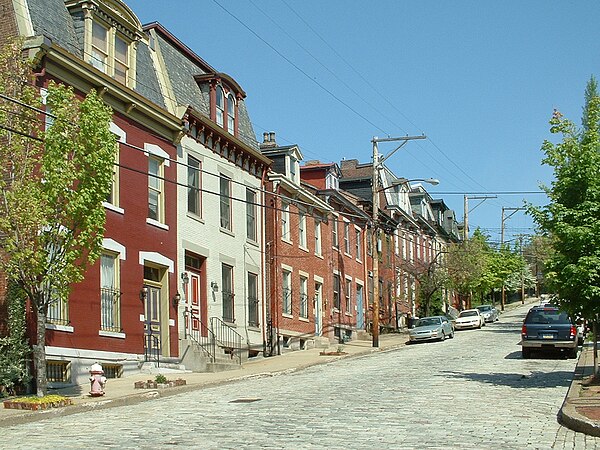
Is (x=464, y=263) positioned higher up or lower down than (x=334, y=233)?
lower down

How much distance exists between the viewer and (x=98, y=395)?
1839 centimetres

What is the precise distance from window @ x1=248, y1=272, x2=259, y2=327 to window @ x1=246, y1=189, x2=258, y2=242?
60.6 inches

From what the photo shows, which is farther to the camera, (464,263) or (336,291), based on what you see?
(464,263)

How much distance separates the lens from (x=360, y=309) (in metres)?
49.0

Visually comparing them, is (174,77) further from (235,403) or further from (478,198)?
(478,198)

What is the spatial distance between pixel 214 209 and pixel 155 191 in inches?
162

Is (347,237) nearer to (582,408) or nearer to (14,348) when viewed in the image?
(14,348)

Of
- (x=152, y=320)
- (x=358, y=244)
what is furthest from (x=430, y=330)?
(x=152, y=320)

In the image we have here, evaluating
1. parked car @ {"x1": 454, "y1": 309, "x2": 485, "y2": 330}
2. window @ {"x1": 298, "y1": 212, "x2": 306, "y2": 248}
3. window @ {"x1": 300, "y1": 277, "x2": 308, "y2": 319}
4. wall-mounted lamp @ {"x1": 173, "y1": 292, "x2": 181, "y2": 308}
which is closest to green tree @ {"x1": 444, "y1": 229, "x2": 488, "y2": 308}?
parked car @ {"x1": 454, "y1": 309, "x2": 485, "y2": 330}

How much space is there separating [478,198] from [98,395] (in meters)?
56.3

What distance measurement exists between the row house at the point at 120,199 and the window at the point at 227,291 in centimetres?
391

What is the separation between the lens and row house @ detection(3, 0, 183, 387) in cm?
2127

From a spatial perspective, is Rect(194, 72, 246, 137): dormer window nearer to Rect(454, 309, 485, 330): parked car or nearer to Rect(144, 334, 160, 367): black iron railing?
Rect(144, 334, 160, 367): black iron railing

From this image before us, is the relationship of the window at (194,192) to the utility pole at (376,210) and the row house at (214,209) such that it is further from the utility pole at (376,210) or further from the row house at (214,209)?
the utility pole at (376,210)
